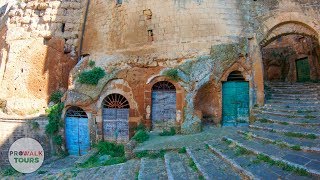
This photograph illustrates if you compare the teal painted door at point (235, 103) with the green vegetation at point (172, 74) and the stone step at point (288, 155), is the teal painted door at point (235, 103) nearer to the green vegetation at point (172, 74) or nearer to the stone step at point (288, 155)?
the green vegetation at point (172, 74)

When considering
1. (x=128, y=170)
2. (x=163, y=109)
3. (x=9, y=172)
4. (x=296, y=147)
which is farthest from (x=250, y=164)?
(x=9, y=172)

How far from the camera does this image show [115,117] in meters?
12.0

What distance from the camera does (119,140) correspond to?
11.8 m

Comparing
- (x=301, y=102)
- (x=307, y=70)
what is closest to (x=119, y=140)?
(x=301, y=102)

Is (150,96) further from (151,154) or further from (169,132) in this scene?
(151,154)

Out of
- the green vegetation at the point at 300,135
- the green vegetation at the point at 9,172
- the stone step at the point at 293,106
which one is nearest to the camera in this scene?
the green vegetation at the point at 300,135

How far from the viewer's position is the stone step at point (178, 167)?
5.89 metres

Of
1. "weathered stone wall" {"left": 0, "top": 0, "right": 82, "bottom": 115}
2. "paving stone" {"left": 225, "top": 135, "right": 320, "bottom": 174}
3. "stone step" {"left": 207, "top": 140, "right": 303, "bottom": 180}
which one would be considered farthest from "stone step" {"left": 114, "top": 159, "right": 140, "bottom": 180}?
"weathered stone wall" {"left": 0, "top": 0, "right": 82, "bottom": 115}

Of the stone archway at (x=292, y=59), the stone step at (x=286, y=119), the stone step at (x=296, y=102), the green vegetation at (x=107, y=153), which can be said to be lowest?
the green vegetation at (x=107, y=153)

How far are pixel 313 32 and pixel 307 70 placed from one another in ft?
28.4

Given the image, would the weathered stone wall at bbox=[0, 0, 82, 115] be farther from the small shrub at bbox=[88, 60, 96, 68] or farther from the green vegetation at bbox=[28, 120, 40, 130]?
the small shrub at bbox=[88, 60, 96, 68]

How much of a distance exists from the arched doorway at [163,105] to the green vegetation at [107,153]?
199 centimetres

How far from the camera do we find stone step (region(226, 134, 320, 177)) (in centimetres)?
459

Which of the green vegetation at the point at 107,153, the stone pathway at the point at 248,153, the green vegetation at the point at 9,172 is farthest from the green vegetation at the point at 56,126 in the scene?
the green vegetation at the point at 107,153
